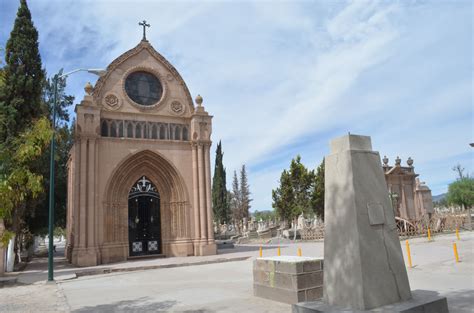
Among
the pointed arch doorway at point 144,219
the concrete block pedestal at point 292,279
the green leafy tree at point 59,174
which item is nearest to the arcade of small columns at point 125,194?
the pointed arch doorway at point 144,219

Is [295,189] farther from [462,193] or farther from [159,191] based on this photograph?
[462,193]

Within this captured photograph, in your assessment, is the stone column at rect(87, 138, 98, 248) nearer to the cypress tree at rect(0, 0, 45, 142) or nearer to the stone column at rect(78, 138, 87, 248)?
the stone column at rect(78, 138, 87, 248)

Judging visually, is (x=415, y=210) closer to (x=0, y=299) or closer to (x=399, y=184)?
(x=399, y=184)

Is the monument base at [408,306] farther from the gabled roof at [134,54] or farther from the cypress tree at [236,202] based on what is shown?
the cypress tree at [236,202]

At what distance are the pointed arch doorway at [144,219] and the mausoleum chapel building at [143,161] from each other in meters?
0.06

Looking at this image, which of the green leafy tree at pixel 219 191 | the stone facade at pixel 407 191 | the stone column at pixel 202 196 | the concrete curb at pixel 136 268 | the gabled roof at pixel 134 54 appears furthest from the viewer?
the green leafy tree at pixel 219 191

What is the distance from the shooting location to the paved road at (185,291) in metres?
8.76

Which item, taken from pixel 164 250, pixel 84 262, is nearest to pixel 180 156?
pixel 164 250

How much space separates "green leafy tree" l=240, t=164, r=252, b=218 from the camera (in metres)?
69.2

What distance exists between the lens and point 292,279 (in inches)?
341

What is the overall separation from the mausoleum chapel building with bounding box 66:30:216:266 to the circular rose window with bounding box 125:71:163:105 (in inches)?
2.3

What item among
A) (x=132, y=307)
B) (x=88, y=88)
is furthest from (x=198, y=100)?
(x=132, y=307)

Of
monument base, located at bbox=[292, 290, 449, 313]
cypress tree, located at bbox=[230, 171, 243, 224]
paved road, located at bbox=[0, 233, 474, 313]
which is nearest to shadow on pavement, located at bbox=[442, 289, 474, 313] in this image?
paved road, located at bbox=[0, 233, 474, 313]

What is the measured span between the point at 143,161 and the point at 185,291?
13.6 metres
